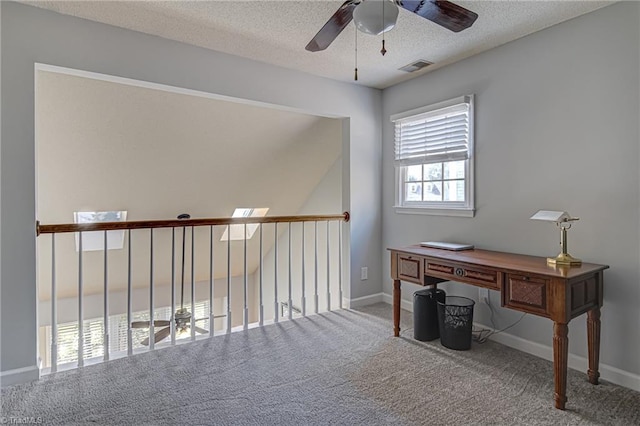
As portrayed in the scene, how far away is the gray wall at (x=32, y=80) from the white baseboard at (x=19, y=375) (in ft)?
0.04

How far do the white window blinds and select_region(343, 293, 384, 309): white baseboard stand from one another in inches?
57.5

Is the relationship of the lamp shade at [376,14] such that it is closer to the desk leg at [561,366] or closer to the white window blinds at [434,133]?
the white window blinds at [434,133]

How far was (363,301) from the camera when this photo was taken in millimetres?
3898

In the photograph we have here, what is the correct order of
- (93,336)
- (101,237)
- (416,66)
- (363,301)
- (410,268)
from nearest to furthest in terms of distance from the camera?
(410,268) < (416,66) < (363,301) < (101,237) < (93,336)

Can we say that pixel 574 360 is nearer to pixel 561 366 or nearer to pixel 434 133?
pixel 561 366

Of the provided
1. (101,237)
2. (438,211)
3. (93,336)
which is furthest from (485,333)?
(93,336)

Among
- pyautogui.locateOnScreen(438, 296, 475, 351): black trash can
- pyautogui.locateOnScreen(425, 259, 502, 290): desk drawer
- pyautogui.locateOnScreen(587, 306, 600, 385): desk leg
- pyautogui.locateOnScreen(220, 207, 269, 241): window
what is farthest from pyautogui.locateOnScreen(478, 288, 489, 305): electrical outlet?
pyautogui.locateOnScreen(220, 207, 269, 241): window

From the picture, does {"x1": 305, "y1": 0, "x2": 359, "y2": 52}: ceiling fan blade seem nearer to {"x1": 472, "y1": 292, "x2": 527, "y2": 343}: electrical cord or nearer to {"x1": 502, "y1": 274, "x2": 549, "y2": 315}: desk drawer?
{"x1": 502, "y1": 274, "x2": 549, "y2": 315}: desk drawer

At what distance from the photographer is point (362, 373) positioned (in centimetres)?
238

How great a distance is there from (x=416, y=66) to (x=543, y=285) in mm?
2149

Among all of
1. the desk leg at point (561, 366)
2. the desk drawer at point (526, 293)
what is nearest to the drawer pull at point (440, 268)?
the desk drawer at point (526, 293)

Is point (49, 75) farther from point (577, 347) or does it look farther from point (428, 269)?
point (577, 347)

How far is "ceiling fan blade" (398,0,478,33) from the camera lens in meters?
1.79

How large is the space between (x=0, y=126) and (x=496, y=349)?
366 cm
